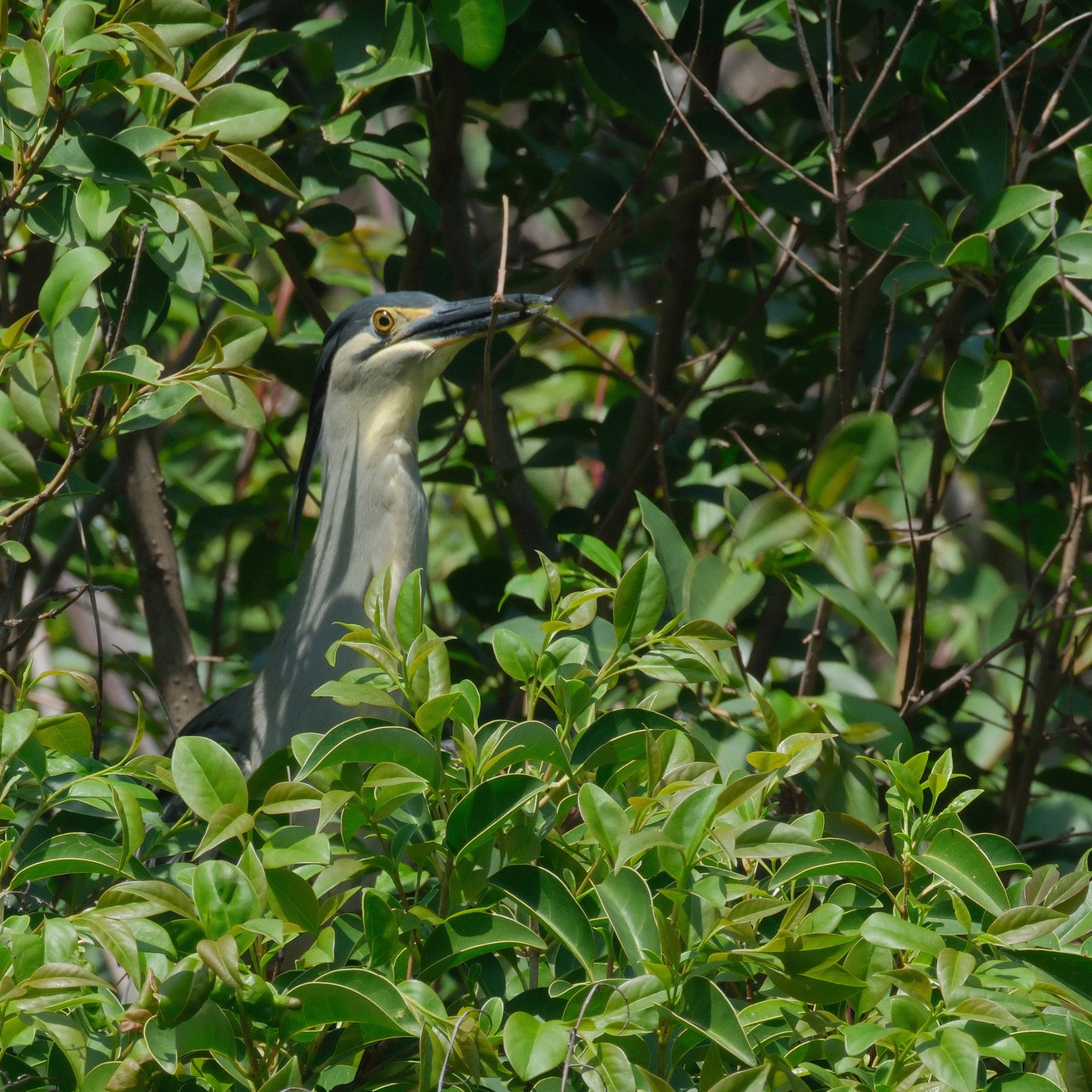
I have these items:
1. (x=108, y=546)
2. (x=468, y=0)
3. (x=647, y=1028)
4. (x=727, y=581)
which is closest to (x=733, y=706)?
(x=727, y=581)

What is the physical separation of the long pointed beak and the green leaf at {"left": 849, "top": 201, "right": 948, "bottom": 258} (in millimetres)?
536

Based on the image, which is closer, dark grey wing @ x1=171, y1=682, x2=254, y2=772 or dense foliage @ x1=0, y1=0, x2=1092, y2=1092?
dense foliage @ x1=0, y1=0, x2=1092, y2=1092

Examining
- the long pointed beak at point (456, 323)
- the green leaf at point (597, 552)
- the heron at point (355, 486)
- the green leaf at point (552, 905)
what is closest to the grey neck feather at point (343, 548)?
the heron at point (355, 486)

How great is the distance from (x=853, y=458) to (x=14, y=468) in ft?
2.63

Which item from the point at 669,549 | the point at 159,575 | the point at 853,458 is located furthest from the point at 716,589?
the point at 159,575

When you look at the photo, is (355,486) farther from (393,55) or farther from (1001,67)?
(1001,67)

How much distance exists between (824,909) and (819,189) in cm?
80

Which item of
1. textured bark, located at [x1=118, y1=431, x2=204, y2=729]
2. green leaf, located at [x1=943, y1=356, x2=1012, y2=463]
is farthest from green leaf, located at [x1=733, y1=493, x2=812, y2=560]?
textured bark, located at [x1=118, y1=431, x2=204, y2=729]

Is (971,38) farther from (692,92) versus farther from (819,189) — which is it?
(692,92)

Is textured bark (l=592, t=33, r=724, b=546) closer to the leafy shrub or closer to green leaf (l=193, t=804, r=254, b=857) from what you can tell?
the leafy shrub

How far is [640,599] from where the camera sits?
3.47 feet

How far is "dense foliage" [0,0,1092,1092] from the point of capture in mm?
838

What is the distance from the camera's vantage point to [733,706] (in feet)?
4.66

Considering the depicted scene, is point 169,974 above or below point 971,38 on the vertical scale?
below
